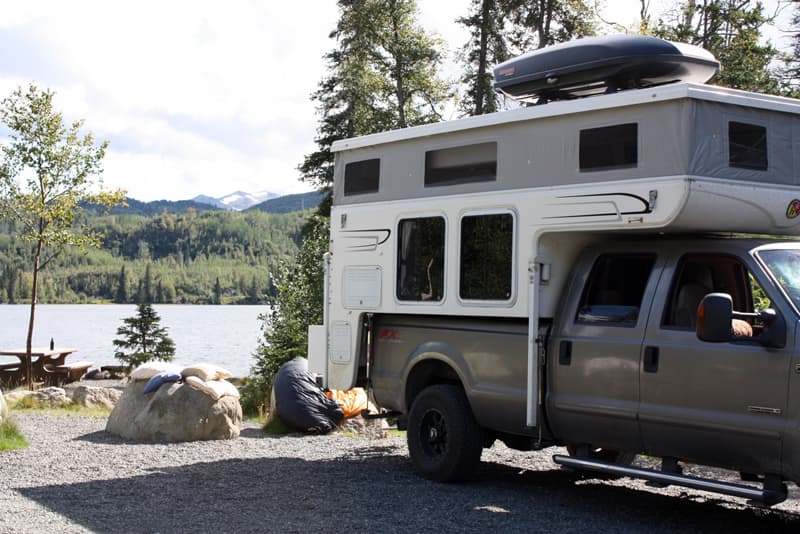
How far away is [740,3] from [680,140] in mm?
19047

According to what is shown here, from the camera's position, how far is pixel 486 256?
892 centimetres

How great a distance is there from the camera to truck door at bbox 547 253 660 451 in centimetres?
761

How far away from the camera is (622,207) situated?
25.3ft

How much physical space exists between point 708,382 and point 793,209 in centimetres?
167

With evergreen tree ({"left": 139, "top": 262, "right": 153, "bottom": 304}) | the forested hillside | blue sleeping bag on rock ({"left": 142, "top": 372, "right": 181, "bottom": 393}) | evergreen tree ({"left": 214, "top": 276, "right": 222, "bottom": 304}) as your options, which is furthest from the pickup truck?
evergreen tree ({"left": 214, "top": 276, "right": 222, "bottom": 304})

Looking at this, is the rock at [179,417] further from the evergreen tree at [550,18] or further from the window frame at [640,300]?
the evergreen tree at [550,18]

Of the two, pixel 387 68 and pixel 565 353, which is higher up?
pixel 387 68

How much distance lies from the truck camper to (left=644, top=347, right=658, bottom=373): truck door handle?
0.01 meters

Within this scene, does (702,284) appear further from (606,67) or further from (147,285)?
(147,285)

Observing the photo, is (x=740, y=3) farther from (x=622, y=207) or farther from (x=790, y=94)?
(x=622, y=207)

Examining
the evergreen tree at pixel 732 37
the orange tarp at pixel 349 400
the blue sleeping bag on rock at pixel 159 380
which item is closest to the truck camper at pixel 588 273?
the blue sleeping bag on rock at pixel 159 380

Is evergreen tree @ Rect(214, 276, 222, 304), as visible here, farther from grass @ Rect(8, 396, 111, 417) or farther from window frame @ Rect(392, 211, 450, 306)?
window frame @ Rect(392, 211, 450, 306)

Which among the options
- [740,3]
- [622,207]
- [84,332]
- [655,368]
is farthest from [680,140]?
[84,332]

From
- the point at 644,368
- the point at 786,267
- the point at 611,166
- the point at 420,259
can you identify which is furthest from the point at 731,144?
the point at 420,259
